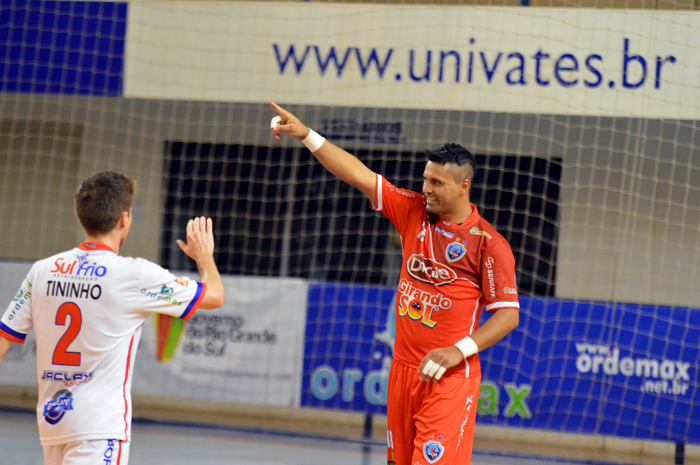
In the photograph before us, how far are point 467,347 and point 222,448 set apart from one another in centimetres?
366

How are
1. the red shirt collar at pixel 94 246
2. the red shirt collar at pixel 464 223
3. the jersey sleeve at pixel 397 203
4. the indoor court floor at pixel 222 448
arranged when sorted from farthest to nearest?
the indoor court floor at pixel 222 448 < the jersey sleeve at pixel 397 203 < the red shirt collar at pixel 464 223 < the red shirt collar at pixel 94 246

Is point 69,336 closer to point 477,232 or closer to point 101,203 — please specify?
Result: point 101,203

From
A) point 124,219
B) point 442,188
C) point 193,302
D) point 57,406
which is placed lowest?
point 57,406

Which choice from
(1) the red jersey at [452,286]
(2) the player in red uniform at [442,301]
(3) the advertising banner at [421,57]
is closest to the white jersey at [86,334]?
(2) the player in red uniform at [442,301]

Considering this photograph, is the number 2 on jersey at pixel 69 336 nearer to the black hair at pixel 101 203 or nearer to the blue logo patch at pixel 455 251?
the black hair at pixel 101 203

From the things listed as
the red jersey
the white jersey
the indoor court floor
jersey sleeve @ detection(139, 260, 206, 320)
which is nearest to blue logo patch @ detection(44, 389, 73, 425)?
the white jersey

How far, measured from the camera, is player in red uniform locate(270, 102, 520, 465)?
2.92m

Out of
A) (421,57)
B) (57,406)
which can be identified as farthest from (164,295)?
(421,57)

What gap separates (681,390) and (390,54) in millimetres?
3972

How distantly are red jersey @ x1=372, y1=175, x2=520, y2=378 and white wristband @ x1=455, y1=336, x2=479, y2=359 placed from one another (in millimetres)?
142

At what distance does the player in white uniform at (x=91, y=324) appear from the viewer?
2.19m

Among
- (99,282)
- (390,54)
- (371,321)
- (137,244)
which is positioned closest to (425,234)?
(99,282)

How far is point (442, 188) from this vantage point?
9.86 feet

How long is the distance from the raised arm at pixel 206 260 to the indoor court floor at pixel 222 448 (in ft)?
11.3
